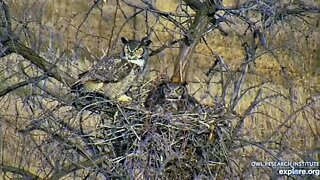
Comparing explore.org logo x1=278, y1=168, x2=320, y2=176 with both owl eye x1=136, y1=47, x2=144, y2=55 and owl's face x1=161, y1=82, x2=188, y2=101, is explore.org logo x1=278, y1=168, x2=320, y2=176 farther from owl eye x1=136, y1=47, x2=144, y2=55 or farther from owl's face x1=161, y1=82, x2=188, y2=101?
owl eye x1=136, y1=47, x2=144, y2=55

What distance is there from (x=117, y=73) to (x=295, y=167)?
123 centimetres

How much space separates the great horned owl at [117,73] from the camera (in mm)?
4137

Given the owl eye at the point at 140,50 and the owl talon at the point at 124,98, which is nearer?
the owl talon at the point at 124,98

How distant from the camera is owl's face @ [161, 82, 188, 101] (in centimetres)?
400

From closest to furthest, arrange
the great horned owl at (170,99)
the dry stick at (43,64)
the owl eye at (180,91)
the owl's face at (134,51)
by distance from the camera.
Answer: the great horned owl at (170,99), the owl eye at (180,91), the dry stick at (43,64), the owl's face at (134,51)

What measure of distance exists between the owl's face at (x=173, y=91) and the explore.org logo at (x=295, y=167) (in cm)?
59

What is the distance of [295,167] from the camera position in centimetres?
407

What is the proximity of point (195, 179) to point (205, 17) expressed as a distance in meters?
1.14

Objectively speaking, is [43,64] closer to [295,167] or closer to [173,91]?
[173,91]

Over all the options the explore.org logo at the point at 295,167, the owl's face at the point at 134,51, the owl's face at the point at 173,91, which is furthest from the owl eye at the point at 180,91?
the explore.org logo at the point at 295,167

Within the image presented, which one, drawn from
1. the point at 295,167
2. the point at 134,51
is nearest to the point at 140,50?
the point at 134,51

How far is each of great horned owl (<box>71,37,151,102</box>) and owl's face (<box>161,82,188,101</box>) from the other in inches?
9.2

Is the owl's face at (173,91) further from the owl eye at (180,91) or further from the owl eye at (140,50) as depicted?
the owl eye at (140,50)

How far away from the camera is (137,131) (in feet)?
12.1
